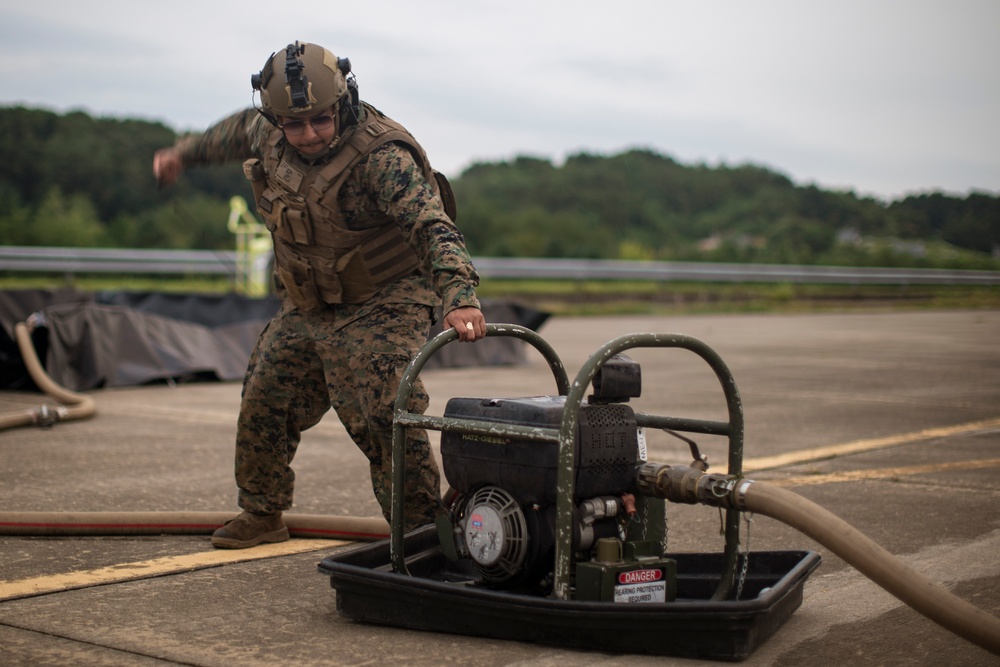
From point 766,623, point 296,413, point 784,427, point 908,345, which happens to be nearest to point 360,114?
point 296,413

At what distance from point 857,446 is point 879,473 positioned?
0.93 metres

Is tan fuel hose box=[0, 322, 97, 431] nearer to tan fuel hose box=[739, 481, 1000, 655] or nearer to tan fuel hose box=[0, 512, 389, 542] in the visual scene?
tan fuel hose box=[0, 512, 389, 542]

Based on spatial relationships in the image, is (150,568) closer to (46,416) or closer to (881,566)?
(881,566)

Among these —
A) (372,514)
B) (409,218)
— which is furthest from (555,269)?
(409,218)

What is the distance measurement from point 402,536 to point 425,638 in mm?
370

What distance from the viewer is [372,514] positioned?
500 centimetres

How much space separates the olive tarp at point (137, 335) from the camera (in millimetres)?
9172

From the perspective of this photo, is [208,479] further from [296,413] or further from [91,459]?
[296,413]

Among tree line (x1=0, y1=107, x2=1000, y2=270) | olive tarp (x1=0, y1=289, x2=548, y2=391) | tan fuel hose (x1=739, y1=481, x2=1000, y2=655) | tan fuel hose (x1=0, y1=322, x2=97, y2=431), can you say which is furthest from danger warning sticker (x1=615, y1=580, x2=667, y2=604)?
tree line (x1=0, y1=107, x2=1000, y2=270)

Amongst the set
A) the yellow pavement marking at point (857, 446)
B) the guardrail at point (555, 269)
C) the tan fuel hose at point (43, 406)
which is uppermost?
the guardrail at point (555, 269)

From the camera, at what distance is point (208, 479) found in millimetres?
5727

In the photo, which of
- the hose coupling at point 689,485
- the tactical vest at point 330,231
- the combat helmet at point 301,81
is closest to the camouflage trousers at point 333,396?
the tactical vest at point 330,231

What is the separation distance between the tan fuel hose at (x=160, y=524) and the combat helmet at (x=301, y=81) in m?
1.59

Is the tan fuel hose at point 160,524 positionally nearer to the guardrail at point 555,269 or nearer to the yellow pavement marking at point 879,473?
the yellow pavement marking at point 879,473
